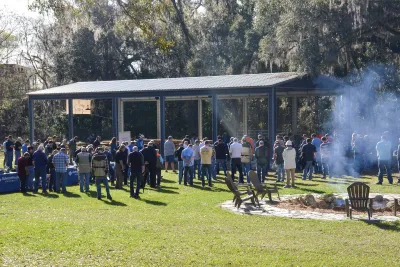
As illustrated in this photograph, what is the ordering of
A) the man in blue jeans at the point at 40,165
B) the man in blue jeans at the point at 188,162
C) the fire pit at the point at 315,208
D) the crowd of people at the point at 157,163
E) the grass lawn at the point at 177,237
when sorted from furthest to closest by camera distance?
the man in blue jeans at the point at 188,162
the man in blue jeans at the point at 40,165
the crowd of people at the point at 157,163
the fire pit at the point at 315,208
the grass lawn at the point at 177,237

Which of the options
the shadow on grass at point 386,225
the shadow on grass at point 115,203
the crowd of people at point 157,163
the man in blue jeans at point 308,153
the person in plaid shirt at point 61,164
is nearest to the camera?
the shadow on grass at point 386,225

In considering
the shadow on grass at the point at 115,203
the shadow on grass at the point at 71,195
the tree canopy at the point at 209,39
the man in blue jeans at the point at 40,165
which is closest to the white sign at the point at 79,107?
the tree canopy at the point at 209,39

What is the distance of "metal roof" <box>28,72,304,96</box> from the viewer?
25062 mm

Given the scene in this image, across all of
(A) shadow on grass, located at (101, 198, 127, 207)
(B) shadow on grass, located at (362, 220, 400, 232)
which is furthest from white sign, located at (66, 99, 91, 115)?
(B) shadow on grass, located at (362, 220, 400, 232)

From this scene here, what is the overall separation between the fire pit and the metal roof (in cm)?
950

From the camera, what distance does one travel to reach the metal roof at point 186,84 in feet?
82.2

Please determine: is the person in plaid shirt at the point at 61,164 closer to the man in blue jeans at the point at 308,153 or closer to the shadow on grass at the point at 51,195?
the shadow on grass at the point at 51,195

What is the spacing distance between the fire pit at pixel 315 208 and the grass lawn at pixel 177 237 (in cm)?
51

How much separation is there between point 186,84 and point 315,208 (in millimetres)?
14775

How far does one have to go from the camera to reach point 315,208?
14.0 meters

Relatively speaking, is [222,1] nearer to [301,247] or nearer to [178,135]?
[178,135]

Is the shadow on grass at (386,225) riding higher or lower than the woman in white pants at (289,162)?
lower

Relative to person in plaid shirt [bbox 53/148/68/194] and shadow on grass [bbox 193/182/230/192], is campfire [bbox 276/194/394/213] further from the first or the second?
person in plaid shirt [bbox 53/148/68/194]

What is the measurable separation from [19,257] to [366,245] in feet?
18.3
